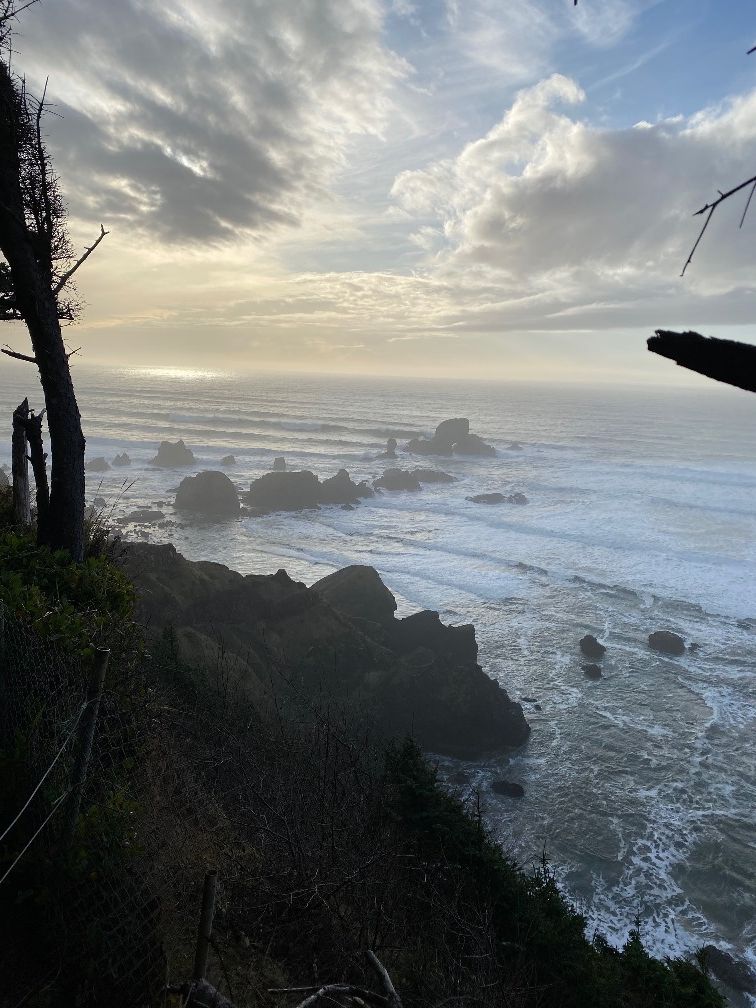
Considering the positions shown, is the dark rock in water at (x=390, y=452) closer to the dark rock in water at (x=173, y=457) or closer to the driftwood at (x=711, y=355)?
the dark rock in water at (x=173, y=457)

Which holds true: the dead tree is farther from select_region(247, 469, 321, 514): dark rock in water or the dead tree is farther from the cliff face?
select_region(247, 469, 321, 514): dark rock in water

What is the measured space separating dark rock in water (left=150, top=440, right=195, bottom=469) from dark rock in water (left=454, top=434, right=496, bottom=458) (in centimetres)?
3879

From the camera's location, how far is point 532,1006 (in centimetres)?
675

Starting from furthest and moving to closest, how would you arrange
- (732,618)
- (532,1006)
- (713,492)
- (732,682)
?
1. (713,492)
2. (732,618)
3. (732,682)
4. (532,1006)

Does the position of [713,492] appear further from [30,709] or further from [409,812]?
[30,709]

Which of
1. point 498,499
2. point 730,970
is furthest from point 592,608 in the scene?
point 498,499

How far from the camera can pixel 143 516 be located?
47.2 meters

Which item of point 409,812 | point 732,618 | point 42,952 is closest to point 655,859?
point 409,812

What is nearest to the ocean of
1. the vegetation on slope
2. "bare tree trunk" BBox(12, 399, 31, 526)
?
the vegetation on slope

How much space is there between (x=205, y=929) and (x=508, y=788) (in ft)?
57.2

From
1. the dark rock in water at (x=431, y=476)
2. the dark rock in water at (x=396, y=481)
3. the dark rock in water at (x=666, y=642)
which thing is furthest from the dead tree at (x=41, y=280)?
the dark rock in water at (x=431, y=476)

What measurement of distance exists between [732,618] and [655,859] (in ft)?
63.6

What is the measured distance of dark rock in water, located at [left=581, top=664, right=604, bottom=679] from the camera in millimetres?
24141

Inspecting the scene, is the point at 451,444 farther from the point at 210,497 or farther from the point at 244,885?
the point at 244,885
